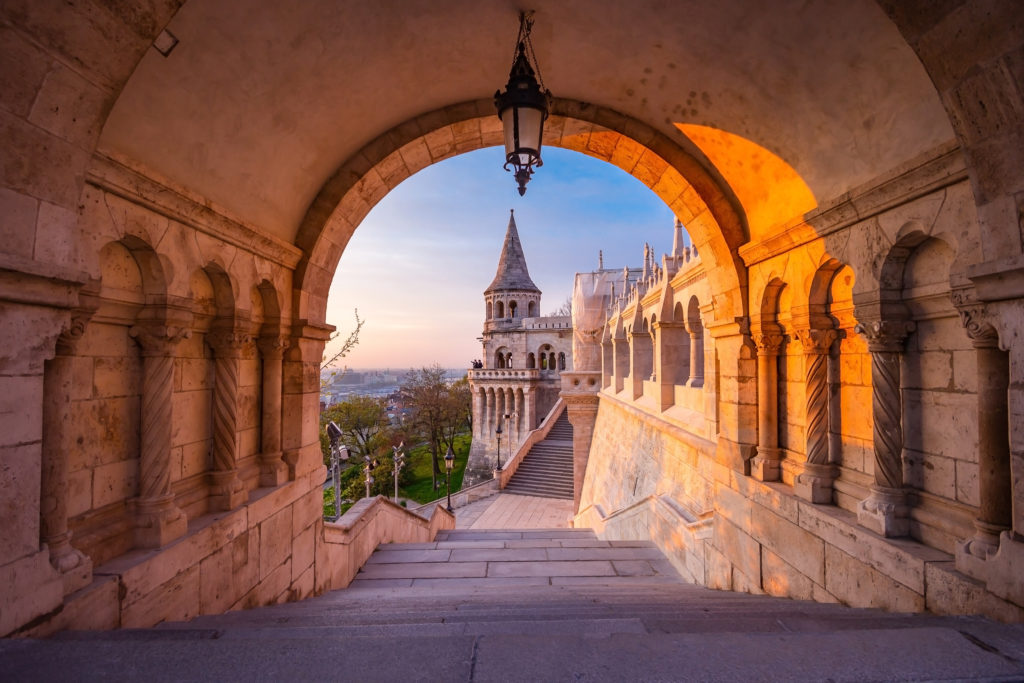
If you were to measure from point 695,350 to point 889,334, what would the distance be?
5.45 meters

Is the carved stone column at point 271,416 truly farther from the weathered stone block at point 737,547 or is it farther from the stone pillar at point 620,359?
the stone pillar at point 620,359

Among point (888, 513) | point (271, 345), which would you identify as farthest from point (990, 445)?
point (271, 345)

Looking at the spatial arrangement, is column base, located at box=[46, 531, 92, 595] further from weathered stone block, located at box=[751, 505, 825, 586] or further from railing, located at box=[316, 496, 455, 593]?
weathered stone block, located at box=[751, 505, 825, 586]

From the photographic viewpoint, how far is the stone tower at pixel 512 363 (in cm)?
3578

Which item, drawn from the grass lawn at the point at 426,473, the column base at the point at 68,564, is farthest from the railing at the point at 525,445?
the column base at the point at 68,564

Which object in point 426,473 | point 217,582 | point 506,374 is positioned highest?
point 506,374

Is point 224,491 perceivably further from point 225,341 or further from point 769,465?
point 769,465

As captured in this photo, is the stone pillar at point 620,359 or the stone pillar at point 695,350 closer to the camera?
the stone pillar at point 695,350

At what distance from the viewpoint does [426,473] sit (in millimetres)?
35000

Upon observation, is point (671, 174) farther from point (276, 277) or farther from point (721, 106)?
point (276, 277)

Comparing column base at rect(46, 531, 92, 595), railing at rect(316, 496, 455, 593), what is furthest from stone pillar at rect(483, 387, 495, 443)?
column base at rect(46, 531, 92, 595)

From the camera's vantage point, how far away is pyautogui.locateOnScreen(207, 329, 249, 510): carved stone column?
3779 millimetres

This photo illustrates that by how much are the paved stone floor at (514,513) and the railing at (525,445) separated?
98 centimetres

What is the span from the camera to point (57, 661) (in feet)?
5.22
